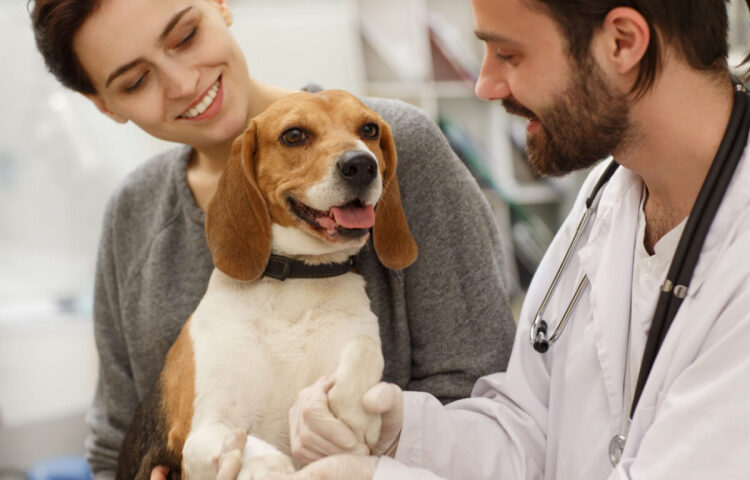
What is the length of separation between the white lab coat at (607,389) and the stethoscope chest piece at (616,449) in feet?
0.07

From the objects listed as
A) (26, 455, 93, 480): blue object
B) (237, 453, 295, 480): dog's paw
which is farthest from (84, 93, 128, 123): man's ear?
(26, 455, 93, 480): blue object

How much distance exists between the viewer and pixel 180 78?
4.80 ft

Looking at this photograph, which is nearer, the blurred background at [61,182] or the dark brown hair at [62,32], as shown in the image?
the dark brown hair at [62,32]

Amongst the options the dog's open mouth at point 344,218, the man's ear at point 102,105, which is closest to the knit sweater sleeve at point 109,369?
the man's ear at point 102,105

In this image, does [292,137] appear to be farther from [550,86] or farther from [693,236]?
[693,236]

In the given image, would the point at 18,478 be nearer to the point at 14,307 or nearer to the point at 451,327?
the point at 14,307

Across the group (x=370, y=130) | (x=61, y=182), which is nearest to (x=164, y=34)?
(x=370, y=130)

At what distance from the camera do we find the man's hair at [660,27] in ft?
3.68

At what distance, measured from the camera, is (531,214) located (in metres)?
4.25

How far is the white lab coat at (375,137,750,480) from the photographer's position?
3.28ft

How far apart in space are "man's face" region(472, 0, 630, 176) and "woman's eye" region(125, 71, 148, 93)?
0.74m

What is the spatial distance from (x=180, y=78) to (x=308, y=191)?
1.35 ft

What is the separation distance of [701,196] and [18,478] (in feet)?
10.3

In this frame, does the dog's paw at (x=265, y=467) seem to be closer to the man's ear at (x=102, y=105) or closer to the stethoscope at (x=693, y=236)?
the stethoscope at (x=693, y=236)
